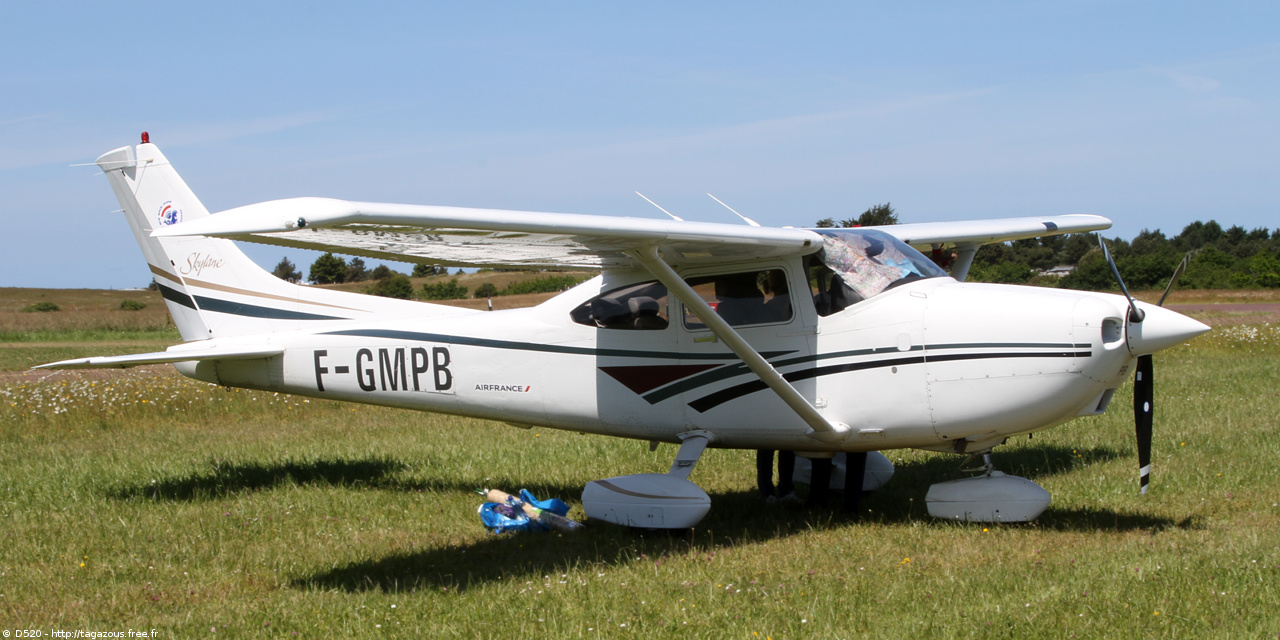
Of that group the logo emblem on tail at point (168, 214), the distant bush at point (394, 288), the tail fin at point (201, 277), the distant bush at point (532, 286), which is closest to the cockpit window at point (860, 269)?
the tail fin at point (201, 277)

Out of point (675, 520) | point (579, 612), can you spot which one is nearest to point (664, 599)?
point (579, 612)

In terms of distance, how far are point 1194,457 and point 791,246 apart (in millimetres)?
4940

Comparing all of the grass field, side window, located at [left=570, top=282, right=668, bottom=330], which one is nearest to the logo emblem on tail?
the grass field

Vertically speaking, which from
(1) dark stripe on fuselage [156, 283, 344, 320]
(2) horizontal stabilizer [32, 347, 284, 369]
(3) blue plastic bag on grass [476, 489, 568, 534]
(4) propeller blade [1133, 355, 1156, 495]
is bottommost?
(3) blue plastic bag on grass [476, 489, 568, 534]

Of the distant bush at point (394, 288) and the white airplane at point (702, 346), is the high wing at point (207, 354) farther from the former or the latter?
the distant bush at point (394, 288)

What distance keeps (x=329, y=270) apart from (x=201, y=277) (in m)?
60.3

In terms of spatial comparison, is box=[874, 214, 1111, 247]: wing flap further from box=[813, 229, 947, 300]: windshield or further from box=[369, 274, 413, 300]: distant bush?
box=[369, 274, 413, 300]: distant bush

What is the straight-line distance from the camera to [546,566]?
6203mm

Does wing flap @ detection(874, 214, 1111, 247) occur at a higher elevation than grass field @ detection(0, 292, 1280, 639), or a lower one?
higher

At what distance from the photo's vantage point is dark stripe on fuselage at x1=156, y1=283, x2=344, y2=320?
29.1 feet

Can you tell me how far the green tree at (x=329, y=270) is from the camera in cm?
6223

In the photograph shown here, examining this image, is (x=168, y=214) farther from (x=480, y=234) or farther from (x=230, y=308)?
(x=480, y=234)

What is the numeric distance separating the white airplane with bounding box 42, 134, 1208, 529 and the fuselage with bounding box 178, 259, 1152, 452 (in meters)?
0.01

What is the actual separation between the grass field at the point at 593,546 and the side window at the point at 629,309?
1.59 m
